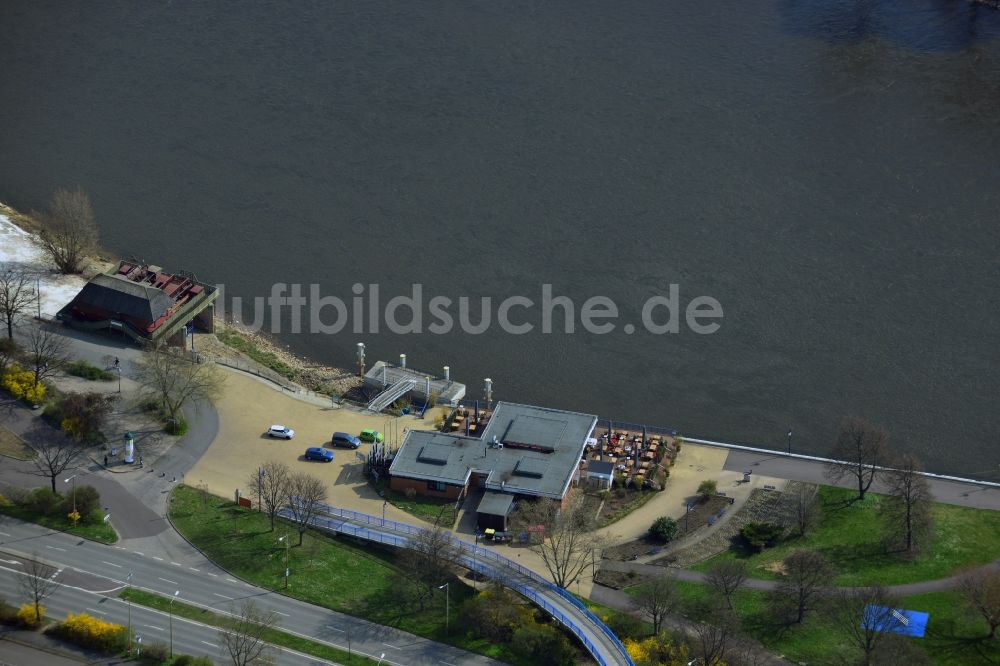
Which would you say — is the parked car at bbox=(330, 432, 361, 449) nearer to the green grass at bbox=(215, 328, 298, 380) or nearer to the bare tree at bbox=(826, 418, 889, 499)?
the green grass at bbox=(215, 328, 298, 380)

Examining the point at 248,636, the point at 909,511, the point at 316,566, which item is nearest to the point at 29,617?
the point at 248,636

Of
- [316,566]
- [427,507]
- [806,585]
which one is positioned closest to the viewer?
[806,585]

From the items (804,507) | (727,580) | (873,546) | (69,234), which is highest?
(69,234)

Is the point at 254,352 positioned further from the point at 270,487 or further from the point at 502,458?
the point at 502,458

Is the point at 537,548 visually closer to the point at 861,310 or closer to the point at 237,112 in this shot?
the point at 861,310

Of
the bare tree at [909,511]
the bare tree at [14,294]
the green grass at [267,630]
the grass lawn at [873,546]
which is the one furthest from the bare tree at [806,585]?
the bare tree at [14,294]

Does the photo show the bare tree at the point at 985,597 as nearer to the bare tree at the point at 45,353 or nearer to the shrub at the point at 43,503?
the shrub at the point at 43,503

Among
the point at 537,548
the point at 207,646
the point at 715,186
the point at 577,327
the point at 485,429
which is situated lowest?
the point at 207,646

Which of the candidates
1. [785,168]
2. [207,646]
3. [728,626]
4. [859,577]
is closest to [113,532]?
[207,646]
